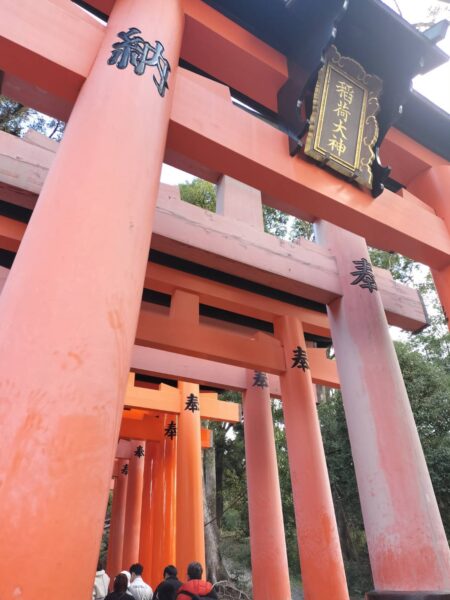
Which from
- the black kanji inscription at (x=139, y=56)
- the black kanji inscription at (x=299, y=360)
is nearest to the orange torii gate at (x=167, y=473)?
the black kanji inscription at (x=299, y=360)

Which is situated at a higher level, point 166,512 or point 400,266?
point 400,266

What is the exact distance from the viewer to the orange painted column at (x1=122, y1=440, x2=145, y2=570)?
12.2m

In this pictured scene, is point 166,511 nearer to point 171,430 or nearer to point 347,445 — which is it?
point 171,430

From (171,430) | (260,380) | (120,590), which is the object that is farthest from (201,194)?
(120,590)

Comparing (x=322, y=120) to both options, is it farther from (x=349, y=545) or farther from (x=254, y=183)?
(x=349, y=545)

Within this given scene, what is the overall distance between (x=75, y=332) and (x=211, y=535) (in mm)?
13445

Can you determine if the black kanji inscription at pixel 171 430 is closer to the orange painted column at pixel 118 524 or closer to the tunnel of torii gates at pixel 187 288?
the tunnel of torii gates at pixel 187 288

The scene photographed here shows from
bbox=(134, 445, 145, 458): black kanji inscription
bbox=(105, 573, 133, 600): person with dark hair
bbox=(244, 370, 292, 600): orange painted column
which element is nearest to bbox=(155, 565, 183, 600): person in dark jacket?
bbox=(105, 573, 133, 600): person with dark hair

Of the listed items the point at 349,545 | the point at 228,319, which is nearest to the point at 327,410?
the point at 349,545

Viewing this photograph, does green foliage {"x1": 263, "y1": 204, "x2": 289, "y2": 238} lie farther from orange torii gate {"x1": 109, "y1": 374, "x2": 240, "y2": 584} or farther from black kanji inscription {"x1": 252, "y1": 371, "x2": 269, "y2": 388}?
black kanji inscription {"x1": 252, "y1": 371, "x2": 269, "y2": 388}

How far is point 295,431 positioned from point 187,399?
362 centimetres

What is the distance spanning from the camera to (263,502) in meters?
7.06

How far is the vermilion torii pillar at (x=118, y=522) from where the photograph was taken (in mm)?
A: 12812

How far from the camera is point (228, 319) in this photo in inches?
300
